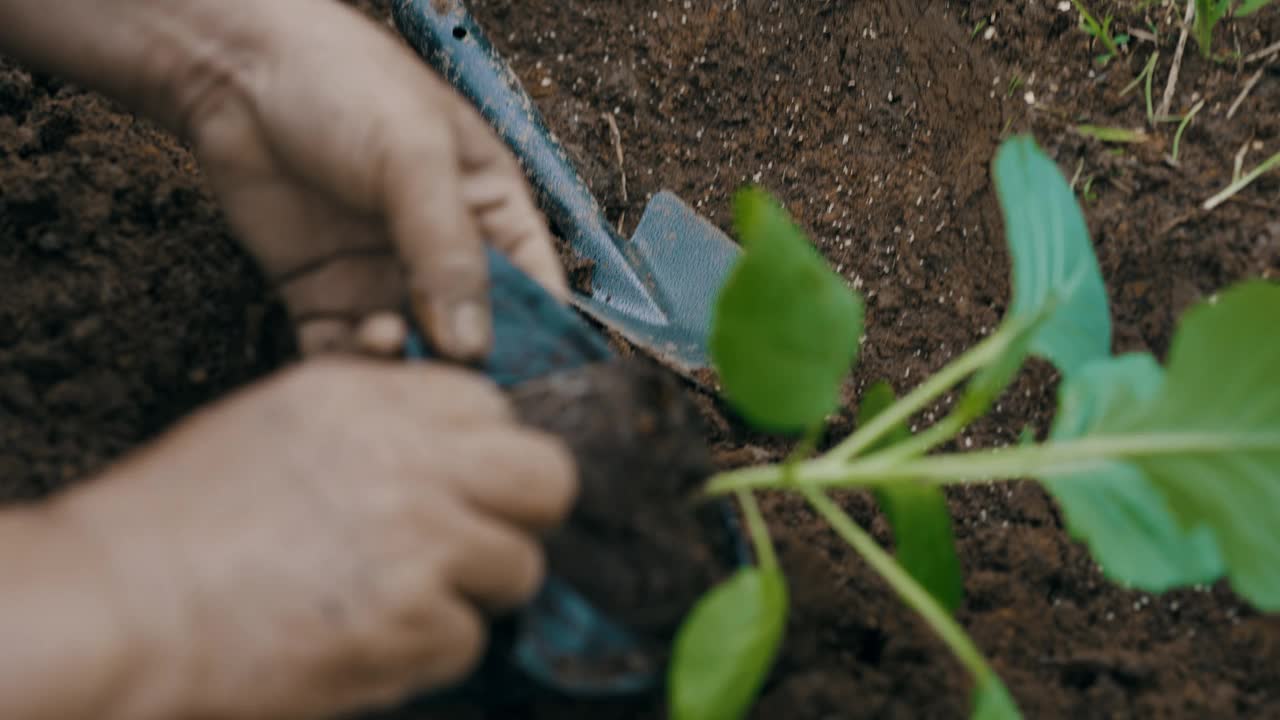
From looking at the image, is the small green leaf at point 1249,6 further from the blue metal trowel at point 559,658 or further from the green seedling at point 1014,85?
the blue metal trowel at point 559,658

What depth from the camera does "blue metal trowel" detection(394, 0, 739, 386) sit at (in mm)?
1392

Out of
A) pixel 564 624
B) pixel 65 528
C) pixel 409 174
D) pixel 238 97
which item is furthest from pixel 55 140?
pixel 564 624

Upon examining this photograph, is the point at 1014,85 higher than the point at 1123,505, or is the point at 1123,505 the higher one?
the point at 1014,85

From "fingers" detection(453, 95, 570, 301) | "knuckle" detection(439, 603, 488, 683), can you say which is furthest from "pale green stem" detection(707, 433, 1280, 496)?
"fingers" detection(453, 95, 570, 301)

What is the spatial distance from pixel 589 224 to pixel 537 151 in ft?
0.41

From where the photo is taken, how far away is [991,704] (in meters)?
0.82

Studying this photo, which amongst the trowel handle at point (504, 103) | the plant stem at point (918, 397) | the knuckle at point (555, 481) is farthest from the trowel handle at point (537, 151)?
the knuckle at point (555, 481)

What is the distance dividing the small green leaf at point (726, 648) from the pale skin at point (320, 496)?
135 millimetres

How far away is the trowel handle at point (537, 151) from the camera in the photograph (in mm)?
1395

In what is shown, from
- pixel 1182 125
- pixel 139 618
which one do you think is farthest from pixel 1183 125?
pixel 139 618

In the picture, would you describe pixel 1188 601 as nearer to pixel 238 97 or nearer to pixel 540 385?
pixel 540 385

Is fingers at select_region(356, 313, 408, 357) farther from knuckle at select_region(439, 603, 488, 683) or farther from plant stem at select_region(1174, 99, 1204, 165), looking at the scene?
plant stem at select_region(1174, 99, 1204, 165)

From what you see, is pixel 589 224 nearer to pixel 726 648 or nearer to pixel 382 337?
pixel 382 337

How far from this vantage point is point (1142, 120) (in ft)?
4.51
